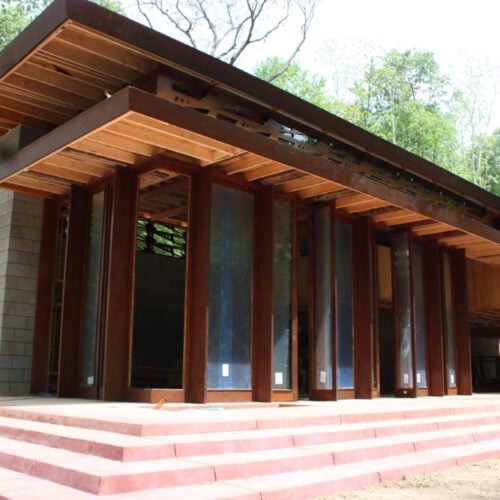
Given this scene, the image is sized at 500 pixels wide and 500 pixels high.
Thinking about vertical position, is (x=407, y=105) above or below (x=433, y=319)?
above

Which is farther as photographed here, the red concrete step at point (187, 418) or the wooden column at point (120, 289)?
the wooden column at point (120, 289)

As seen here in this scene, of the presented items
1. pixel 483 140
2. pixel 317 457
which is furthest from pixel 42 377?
pixel 483 140

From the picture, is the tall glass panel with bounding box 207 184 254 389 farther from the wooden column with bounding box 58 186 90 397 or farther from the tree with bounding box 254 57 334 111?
the tree with bounding box 254 57 334 111

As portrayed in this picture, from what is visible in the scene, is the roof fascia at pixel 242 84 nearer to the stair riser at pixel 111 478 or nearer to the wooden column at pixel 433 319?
the wooden column at pixel 433 319

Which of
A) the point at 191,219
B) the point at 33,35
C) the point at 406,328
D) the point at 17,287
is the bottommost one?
the point at 406,328

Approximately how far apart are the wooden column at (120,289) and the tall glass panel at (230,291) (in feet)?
3.30

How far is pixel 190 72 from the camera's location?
283 inches

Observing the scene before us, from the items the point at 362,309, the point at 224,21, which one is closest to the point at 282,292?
the point at 362,309

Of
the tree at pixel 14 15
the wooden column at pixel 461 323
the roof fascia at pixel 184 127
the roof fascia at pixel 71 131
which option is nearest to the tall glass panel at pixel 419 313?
the wooden column at pixel 461 323

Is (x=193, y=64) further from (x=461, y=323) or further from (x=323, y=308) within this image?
(x=461, y=323)

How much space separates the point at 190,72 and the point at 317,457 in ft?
15.0

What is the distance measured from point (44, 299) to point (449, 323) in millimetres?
7379

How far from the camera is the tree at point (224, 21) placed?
88.9 feet

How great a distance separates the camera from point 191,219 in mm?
7617
